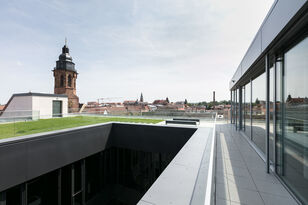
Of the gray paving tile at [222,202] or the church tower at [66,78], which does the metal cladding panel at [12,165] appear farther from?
the church tower at [66,78]

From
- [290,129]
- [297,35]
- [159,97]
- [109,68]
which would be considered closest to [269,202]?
[290,129]

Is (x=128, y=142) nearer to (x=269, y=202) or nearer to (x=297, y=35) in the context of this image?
(x=269, y=202)

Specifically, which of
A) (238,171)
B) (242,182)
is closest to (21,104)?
(238,171)

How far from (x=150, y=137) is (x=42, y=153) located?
3.87 meters

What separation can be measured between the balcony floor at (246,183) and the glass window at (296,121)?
0.30 meters

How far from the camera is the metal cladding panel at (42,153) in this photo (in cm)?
378

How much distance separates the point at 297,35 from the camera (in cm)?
259

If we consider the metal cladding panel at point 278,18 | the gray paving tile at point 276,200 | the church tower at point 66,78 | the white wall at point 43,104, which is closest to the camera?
the metal cladding panel at point 278,18

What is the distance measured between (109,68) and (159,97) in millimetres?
65446

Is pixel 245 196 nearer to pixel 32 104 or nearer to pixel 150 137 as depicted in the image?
pixel 150 137

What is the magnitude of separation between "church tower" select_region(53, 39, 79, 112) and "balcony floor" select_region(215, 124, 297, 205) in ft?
127

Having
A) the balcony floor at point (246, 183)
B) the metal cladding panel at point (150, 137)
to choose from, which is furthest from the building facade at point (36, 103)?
the balcony floor at point (246, 183)

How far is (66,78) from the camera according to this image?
3597cm

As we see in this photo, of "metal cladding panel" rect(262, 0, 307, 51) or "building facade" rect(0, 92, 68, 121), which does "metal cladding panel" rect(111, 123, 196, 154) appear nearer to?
"metal cladding panel" rect(262, 0, 307, 51)
